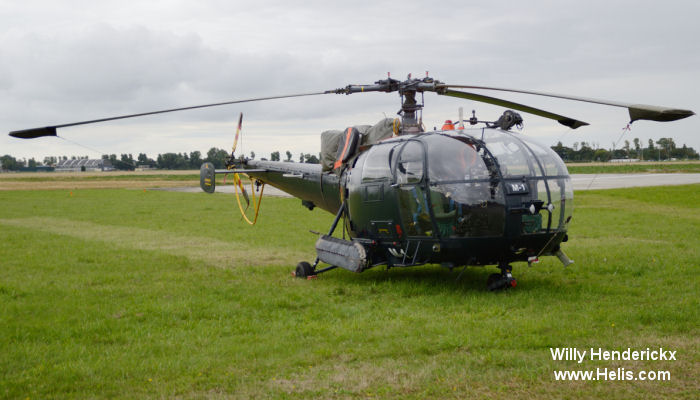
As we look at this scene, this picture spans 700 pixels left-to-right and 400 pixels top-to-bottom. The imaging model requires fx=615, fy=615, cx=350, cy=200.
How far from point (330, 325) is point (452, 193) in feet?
8.24

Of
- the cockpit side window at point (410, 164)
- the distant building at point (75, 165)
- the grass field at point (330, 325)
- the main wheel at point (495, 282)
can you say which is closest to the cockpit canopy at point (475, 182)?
the cockpit side window at point (410, 164)

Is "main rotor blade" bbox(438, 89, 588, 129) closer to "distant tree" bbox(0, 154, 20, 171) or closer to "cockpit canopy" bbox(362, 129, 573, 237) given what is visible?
"cockpit canopy" bbox(362, 129, 573, 237)

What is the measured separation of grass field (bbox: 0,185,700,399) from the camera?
18.7ft

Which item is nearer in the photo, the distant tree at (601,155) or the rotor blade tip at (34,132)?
the rotor blade tip at (34,132)

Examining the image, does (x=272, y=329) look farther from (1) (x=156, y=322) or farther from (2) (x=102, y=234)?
(2) (x=102, y=234)

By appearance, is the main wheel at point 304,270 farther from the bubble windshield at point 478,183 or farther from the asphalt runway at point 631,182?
the asphalt runway at point 631,182

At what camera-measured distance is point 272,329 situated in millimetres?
7766

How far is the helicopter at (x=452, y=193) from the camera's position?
8.59 m

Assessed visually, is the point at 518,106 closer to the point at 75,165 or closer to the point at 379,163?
the point at 379,163

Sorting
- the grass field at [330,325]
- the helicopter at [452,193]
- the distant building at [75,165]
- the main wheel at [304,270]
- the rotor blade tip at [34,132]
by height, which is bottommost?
the grass field at [330,325]

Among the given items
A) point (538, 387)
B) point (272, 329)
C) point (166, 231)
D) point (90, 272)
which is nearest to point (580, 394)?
point (538, 387)

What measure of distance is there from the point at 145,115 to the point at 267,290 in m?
3.46

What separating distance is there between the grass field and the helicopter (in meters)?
0.64

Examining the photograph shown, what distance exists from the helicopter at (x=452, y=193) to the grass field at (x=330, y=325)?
640 millimetres
